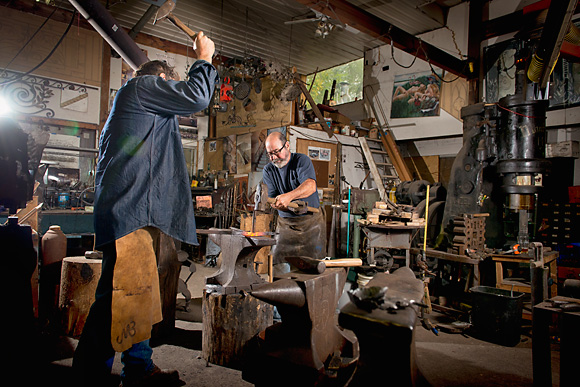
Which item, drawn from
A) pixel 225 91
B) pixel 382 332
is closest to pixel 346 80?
pixel 225 91

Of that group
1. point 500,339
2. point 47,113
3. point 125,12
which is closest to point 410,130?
point 500,339

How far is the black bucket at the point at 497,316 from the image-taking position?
11.9 feet

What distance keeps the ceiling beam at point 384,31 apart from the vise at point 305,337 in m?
4.85

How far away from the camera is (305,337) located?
2119 millimetres

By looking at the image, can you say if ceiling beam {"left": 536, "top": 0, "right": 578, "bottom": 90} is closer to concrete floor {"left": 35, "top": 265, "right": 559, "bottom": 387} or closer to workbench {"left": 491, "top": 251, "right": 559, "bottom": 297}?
workbench {"left": 491, "top": 251, "right": 559, "bottom": 297}

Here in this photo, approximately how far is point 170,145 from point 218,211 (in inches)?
218

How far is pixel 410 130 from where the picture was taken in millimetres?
9383

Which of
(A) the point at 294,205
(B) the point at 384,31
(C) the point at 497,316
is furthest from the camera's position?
(B) the point at 384,31

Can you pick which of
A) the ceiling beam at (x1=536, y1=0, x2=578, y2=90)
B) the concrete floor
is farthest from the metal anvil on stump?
the ceiling beam at (x1=536, y1=0, x2=578, y2=90)

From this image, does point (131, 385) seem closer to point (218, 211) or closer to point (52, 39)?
point (218, 211)

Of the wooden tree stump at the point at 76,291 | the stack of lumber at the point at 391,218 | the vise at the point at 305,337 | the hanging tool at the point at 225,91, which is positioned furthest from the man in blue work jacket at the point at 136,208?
the hanging tool at the point at 225,91

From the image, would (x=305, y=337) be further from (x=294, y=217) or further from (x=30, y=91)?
(x=30, y=91)

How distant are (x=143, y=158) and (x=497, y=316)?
374 cm

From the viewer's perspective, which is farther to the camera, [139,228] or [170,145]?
[170,145]
